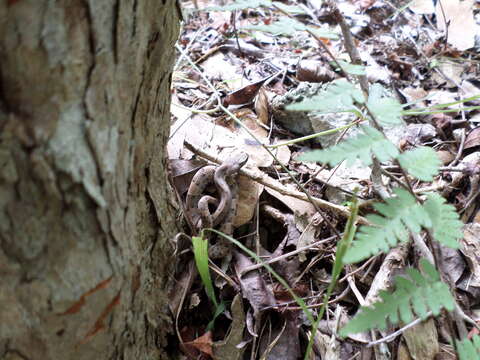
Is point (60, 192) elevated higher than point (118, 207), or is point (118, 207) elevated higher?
point (60, 192)

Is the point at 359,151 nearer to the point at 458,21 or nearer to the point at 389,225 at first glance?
the point at 389,225

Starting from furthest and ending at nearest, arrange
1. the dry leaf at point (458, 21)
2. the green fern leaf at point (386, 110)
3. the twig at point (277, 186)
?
the dry leaf at point (458, 21) → the twig at point (277, 186) → the green fern leaf at point (386, 110)

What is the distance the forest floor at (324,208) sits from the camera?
142 centimetres

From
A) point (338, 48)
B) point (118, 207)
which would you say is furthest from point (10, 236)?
point (338, 48)

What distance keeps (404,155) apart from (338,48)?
11.4 ft

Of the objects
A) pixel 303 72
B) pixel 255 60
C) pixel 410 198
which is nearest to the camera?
pixel 410 198

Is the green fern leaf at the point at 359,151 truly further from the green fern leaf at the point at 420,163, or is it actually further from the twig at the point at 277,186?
the twig at the point at 277,186

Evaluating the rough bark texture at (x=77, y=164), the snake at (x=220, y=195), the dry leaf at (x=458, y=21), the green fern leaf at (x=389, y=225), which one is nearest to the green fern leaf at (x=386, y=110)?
the green fern leaf at (x=389, y=225)

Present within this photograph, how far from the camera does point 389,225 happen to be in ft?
4.33

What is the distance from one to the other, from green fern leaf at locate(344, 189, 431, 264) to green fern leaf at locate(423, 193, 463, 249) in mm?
73

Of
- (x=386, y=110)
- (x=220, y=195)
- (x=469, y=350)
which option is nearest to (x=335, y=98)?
(x=386, y=110)

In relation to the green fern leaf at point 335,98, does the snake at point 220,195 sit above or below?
below

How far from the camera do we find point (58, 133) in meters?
1.07

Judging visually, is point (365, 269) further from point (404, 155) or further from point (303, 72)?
point (303, 72)
